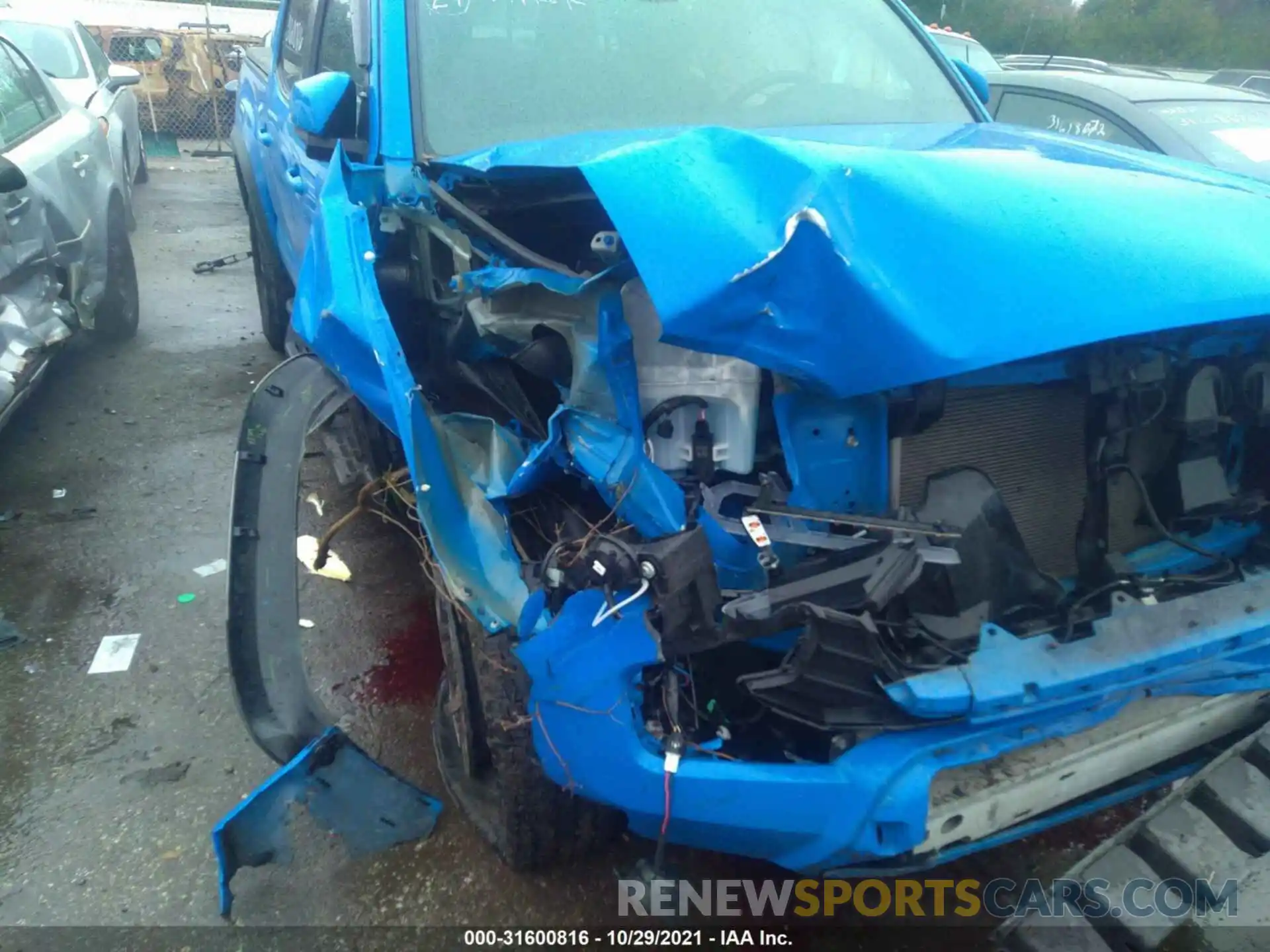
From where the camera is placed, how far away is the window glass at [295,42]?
3641 mm

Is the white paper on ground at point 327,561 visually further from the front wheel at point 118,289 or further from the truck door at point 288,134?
the front wheel at point 118,289

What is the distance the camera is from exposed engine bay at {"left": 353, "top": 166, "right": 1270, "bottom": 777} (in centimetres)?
161

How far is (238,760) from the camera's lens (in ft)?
8.20

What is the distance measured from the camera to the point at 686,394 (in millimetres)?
1790

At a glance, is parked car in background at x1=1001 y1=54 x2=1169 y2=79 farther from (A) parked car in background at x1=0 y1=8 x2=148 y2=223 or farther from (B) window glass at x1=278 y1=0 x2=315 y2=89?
(A) parked car in background at x1=0 y1=8 x2=148 y2=223

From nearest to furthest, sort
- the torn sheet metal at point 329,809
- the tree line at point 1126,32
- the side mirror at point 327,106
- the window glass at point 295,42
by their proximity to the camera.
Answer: the torn sheet metal at point 329,809, the side mirror at point 327,106, the window glass at point 295,42, the tree line at point 1126,32

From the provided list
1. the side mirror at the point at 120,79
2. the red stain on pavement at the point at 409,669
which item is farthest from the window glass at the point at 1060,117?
the side mirror at the point at 120,79

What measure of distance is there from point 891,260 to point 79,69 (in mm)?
6739

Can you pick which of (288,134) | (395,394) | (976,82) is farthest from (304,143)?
(976,82)

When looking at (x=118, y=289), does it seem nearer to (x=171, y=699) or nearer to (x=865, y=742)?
(x=171, y=699)

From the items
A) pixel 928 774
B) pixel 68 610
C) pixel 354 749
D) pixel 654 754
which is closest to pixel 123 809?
pixel 354 749

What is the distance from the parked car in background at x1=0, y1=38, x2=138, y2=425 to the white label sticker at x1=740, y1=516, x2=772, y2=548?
10.6 ft

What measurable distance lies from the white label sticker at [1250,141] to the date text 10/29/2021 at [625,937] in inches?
182

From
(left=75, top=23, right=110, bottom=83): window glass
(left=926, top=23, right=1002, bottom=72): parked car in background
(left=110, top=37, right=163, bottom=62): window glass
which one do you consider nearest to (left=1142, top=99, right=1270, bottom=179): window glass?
(left=926, top=23, right=1002, bottom=72): parked car in background
